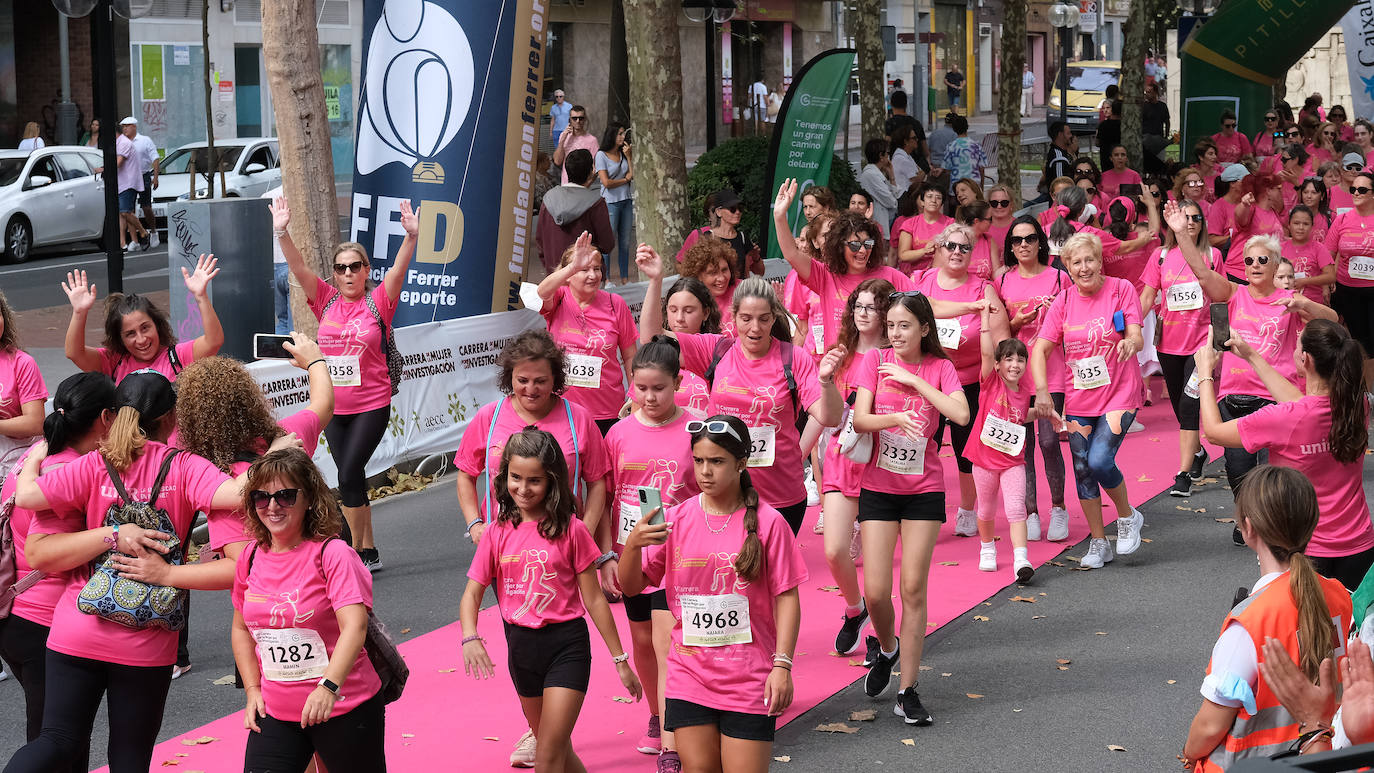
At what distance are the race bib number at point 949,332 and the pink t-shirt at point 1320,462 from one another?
130 inches


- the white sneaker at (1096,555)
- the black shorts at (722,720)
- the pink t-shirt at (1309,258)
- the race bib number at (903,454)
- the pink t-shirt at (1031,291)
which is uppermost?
the pink t-shirt at (1309,258)

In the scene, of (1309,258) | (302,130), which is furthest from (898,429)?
(1309,258)

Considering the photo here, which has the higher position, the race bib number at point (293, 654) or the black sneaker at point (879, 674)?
the race bib number at point (293, 654)

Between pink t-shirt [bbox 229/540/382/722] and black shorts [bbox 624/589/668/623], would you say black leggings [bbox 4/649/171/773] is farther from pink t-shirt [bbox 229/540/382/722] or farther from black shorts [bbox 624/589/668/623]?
black shorts [bbox 624/589/668/623]

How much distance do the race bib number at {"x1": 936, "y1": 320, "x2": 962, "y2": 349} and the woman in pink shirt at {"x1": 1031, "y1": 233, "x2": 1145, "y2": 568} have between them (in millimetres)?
479

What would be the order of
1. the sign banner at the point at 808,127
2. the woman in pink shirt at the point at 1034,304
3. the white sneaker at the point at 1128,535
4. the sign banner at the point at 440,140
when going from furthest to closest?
the sign banner at the point at 808,127
the sign banner at the point at 440,140
the woman in pink shirt at the point at 1034,304
the white sneaker at the point at 1128,535

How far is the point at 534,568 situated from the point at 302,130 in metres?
7.18

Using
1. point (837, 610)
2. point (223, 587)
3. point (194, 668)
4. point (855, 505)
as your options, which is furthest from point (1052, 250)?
point (223, 587)

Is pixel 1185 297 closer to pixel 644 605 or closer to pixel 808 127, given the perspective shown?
pixel 644 605

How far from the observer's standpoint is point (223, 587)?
15.6 ft

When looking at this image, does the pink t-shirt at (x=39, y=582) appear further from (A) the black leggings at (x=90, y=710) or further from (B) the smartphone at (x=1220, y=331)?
(B) the smartphone at (x=1220, y=331)

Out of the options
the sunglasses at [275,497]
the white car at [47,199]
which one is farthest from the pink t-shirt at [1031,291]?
the white car at [47,199]

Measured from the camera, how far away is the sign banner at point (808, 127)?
1603cm

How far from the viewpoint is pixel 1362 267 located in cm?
1268
